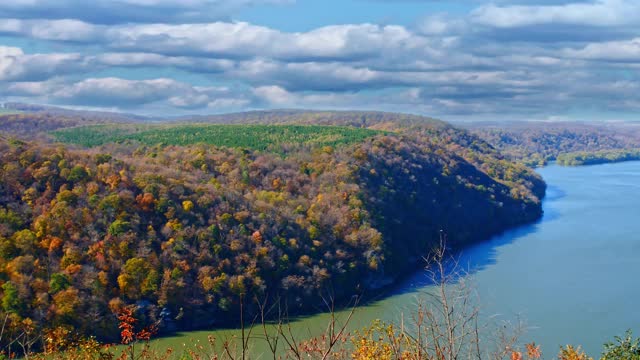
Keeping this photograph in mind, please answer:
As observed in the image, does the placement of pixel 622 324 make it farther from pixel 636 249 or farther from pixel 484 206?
pixel 484 206

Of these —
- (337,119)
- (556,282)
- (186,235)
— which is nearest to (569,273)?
(556,282)

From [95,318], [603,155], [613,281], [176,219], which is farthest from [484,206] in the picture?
[603,155]

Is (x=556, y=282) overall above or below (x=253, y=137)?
below

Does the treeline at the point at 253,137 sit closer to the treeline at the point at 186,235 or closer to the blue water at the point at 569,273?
the treeline at the point at 186,235

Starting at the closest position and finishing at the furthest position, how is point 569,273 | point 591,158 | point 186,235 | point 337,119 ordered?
point 186,235, point 569,273, point 591,158, point 337,119

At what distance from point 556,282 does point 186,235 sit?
21.6m

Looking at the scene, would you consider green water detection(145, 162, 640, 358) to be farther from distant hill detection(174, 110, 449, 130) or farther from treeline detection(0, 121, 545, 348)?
distant hill detection(174, 110, 449, 130)

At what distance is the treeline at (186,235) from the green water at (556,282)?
2.45 m

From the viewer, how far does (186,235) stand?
34750mm

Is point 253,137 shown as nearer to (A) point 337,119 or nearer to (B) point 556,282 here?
(B) point 556,282

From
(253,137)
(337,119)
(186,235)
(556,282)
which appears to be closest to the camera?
(186,235)

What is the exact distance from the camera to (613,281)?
39.6m

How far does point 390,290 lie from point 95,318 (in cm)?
1718

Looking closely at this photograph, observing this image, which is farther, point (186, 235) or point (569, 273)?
point (569, 273)
